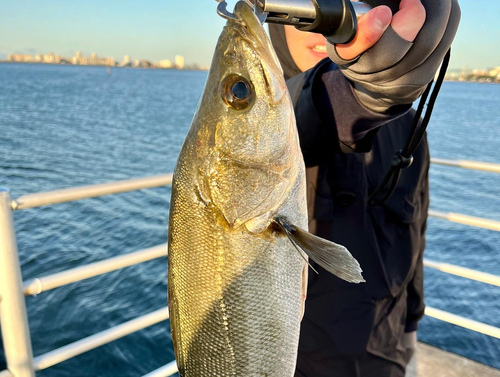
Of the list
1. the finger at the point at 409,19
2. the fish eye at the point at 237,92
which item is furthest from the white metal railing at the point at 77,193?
the finger at the point at 409,19

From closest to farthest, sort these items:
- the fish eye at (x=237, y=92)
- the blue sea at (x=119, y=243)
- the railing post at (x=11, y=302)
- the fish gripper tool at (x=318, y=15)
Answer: the fish gripper tool at (x=318, y=15) < the fish eye at (x=237, y=92) < the railing post at (x=11, y=302) < the blue sea at (x=119, y=243)

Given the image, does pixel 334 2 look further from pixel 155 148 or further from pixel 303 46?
pixel 155 148

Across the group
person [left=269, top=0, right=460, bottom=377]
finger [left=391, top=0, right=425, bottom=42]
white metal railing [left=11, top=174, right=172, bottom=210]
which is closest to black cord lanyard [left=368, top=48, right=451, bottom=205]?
person [left=269, top=0, right=460, bottom=377]

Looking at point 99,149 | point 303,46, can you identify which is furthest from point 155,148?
point 303,46

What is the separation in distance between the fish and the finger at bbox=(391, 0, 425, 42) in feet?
1.02

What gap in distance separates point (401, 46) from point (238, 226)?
1.97 ft

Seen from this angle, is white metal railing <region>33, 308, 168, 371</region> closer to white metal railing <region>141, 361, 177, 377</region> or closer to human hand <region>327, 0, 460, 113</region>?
white metal railing <region>141, 361, 177, 377</region>

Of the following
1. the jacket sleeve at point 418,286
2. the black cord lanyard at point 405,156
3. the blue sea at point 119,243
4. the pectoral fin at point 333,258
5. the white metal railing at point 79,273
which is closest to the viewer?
the pectoral fin at point 333,258

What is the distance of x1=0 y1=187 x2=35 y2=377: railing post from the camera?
165 centimetres

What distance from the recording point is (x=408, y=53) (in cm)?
99

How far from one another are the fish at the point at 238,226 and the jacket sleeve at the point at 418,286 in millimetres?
1130

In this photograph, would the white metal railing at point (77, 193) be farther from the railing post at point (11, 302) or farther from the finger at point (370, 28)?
the finger at point (370, 28)

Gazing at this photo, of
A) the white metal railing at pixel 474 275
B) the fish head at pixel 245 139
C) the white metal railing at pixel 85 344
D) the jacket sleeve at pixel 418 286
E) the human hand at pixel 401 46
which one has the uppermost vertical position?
the human hand at pixel 401 46

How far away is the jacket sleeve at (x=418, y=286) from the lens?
6.68ft
